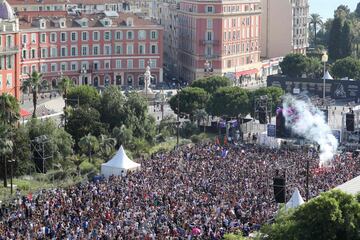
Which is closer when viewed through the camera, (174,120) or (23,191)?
(23,191)

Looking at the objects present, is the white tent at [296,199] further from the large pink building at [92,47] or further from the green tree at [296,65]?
the green tree at [296,65]

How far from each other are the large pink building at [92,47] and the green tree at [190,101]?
72.4 feet

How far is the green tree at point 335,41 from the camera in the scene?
124m

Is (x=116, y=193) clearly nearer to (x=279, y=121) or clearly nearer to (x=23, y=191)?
(x=23, y=191)

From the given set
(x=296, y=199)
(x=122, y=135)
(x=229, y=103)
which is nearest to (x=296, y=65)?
(x=229, y=103)

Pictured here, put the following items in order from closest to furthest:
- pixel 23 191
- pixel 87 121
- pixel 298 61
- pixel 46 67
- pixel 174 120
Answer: pixel 23 191 < pixel 87 121 < pixel 174 120 < pixel 46 67 < pixel 298 61

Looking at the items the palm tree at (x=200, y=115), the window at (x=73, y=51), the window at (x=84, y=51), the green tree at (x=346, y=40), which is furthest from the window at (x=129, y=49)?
the green tree at (x=346, y=40)

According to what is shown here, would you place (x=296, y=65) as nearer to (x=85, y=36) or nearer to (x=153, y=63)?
(x=153, y=63)

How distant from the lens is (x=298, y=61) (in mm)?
113562

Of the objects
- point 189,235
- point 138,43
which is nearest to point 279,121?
point 189,235

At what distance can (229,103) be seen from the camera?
81750 millimetres

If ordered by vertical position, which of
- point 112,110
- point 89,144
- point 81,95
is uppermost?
point 81,95

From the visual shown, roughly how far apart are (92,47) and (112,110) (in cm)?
3663

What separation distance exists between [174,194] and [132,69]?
60974 mm
